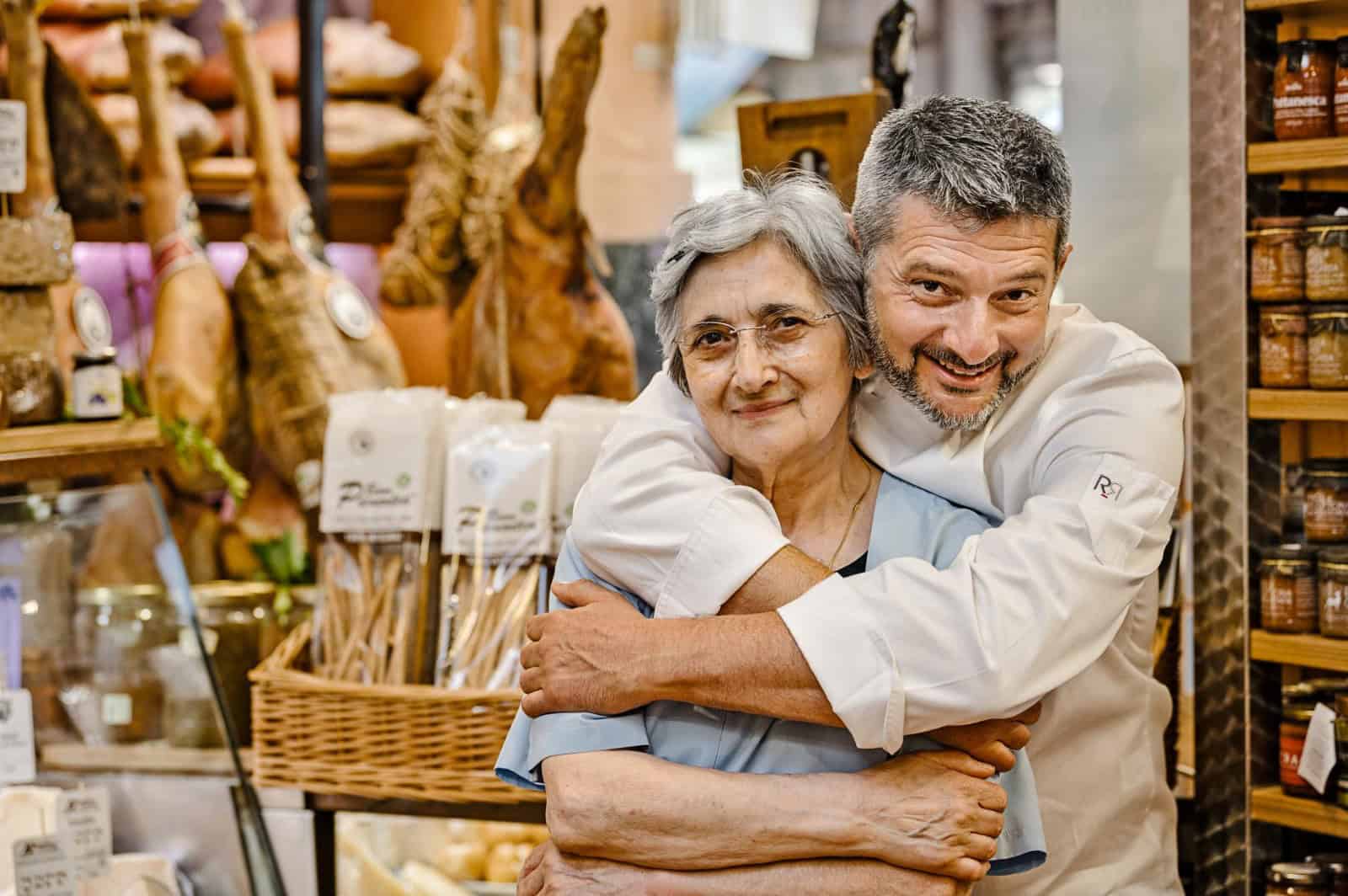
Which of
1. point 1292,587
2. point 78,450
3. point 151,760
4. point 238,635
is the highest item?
point 78,450

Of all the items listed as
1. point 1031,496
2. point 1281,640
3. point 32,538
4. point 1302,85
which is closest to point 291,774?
point 32,538

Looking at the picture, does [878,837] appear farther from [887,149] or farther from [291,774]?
[291,774]

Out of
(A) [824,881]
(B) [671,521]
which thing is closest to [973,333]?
(B) [671,521]

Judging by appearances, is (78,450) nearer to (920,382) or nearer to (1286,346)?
(920,382)

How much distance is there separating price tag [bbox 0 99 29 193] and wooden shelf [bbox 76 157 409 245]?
1.47m

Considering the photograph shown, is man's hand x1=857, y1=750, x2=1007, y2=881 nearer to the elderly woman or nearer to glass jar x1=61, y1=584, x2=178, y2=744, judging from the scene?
the elderly woman

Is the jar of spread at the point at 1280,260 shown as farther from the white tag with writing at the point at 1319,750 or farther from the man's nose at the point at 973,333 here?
the man's nose at the point at 973,333

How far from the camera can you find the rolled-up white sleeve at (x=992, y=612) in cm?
145

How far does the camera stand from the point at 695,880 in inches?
61.5

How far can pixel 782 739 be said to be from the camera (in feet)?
5.31

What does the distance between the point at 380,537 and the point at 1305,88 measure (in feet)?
5.06

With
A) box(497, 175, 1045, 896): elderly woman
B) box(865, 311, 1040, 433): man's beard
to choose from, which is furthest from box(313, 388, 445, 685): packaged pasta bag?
box(865, 311, 1040, 433): man's beard

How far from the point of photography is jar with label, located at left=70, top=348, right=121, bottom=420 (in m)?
2.22

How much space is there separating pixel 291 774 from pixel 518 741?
0.67 m
